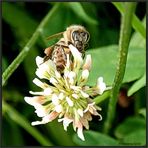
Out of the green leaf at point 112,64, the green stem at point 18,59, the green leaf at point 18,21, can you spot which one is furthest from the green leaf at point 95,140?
the green leaf at point 18,21

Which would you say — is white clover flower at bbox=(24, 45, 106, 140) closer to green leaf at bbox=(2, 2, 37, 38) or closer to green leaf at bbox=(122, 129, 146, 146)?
green leaf at bbox=(122, 129, 146, 146)

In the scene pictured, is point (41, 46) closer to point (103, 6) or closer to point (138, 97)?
point (103, 6)

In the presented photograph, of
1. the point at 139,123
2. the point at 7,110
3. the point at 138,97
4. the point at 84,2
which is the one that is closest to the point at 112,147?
the point at 139,123

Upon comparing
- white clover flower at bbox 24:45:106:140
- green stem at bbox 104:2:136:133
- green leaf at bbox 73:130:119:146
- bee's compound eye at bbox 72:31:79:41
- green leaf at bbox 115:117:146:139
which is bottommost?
green leaf at bbox 73:130:119:146

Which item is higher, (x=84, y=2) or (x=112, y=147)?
(x=84, y=2)

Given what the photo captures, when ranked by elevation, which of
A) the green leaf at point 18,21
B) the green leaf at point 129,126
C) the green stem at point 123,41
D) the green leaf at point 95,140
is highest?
the green leaf at point 18,21

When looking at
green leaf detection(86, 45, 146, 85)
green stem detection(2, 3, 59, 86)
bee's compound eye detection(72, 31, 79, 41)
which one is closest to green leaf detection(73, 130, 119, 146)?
green leaf detection(86, 45, 146, 85)

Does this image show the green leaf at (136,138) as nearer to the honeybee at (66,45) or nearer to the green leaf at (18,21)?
the honeybee at (66,45)
